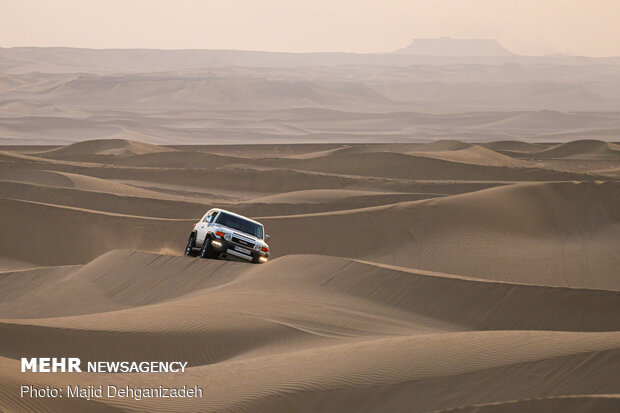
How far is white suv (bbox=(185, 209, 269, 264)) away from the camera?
1725 centimetres

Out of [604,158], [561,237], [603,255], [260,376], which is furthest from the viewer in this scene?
[604,158]

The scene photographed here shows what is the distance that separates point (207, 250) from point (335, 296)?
9.83ft

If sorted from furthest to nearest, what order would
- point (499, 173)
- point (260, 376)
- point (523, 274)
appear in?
point (499, 173) < point (523, 274) < point (260, 376)

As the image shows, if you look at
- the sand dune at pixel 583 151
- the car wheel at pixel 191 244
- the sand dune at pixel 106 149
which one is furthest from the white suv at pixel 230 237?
the sand dune at pixel 583 151

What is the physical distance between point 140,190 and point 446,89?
12839 cm

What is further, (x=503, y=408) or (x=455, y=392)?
(x=455, y=392)

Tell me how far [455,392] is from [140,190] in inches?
1066

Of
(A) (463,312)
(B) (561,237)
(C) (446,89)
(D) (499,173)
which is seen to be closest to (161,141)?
(D) (499,173)

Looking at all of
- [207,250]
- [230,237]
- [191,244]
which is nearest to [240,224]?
[230,237]

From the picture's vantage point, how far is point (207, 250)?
1764 cm

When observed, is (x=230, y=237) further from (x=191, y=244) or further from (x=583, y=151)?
(x=583, y=151)

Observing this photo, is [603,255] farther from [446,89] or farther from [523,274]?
[446,89]

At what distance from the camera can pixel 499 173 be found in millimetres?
38750

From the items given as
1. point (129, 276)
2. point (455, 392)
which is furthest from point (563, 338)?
point (129, 276)
